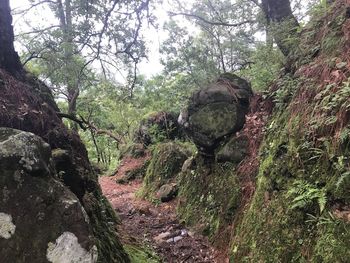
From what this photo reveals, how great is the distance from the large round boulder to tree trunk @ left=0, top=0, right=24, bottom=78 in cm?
361

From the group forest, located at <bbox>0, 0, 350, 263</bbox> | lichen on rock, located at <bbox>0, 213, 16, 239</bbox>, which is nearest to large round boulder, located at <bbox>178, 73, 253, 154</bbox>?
forest, located at <bbox>0, 0, 350, 263</bbox>

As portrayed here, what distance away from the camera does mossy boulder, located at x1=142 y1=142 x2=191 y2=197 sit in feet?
32.1

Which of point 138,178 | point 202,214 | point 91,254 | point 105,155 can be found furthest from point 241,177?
point 105,155

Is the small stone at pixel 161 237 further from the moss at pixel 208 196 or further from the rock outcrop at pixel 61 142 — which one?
the rock outcrop at pixel 61 142

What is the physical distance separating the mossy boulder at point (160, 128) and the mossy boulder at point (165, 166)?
2.00 metres

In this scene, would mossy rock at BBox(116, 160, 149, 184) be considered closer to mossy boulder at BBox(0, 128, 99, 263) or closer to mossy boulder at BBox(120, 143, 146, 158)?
mossy boulder at BBox(120, 143, 146, 158)

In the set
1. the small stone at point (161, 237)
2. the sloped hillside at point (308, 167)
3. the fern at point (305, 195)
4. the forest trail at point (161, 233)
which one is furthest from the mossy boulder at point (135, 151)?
the fern at point (305, 195)

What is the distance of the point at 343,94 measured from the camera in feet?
13.5

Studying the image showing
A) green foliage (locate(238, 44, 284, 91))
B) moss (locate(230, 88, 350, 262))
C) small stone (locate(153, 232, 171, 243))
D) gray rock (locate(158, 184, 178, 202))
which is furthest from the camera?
gray rock (locate(158, 184, 178, 202))

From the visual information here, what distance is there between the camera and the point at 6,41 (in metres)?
5.31

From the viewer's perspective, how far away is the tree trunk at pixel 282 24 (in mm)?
6979

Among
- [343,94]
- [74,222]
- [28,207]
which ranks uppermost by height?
[343,94]

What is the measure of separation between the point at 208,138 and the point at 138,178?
598 cm

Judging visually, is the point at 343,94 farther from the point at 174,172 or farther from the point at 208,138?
the point at 174,172
